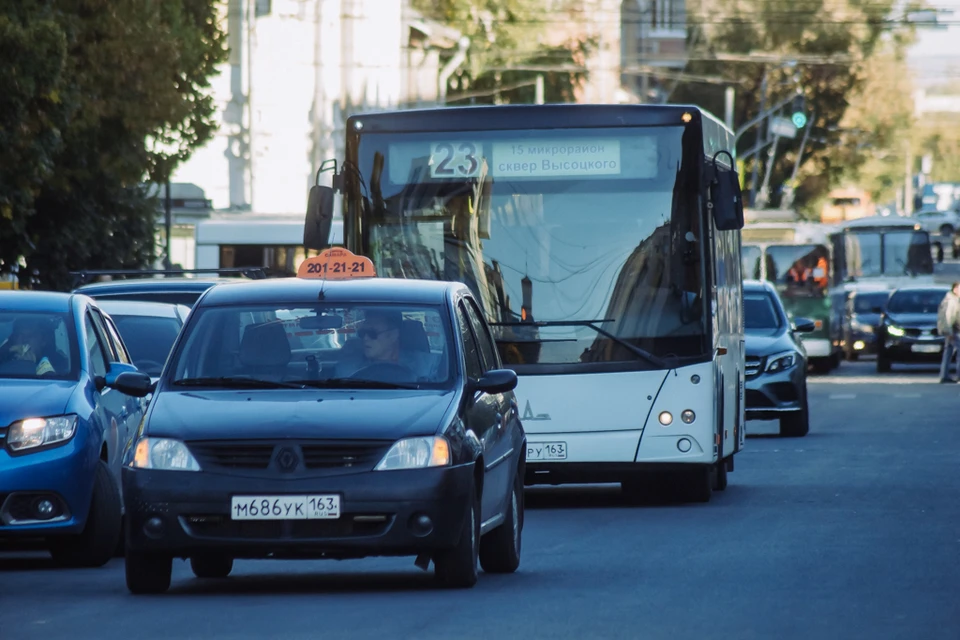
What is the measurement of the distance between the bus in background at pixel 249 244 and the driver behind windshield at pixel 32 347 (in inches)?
1139

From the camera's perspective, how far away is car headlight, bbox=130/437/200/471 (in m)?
10.0

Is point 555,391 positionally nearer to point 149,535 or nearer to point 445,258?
point 445,258

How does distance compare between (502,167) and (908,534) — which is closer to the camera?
(908,534)

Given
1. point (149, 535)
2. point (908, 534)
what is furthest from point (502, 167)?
point (149, 535)

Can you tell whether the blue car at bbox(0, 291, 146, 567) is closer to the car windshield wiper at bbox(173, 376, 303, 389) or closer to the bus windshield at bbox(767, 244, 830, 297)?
the car windshield wiper at bbox(173, 376, 303, 389)

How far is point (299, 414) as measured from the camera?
10094 millimetres

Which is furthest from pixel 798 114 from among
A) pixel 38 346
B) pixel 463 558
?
pixel 463 558

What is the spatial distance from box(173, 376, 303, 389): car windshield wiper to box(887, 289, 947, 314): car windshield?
37.8m

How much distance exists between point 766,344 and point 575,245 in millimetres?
9977

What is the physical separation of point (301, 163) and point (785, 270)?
57.8 ft

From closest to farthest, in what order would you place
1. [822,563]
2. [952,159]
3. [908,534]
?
[822,563] < [908,534] < [952,159]

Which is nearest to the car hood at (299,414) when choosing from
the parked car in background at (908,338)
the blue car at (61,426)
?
the blue car at (61,426)

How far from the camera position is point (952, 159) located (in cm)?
18300

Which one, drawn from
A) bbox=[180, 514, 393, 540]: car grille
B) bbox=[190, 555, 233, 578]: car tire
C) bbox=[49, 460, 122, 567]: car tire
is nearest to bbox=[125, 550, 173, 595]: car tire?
bbox=[180, 514, 393, 540]: car grille
